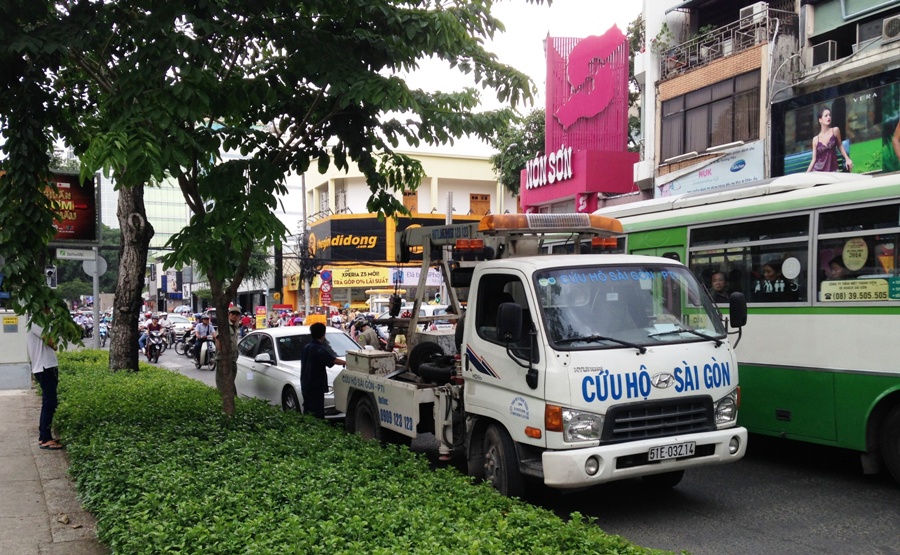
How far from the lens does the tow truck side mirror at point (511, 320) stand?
19.5 ft

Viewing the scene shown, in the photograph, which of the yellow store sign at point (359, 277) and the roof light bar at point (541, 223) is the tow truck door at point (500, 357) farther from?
the yellow store sign at point (359, 277)

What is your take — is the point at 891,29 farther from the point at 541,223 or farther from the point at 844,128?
the point at 541,223

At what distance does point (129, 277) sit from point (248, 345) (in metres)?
2.40

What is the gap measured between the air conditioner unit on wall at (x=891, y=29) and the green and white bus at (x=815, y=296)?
399 inches

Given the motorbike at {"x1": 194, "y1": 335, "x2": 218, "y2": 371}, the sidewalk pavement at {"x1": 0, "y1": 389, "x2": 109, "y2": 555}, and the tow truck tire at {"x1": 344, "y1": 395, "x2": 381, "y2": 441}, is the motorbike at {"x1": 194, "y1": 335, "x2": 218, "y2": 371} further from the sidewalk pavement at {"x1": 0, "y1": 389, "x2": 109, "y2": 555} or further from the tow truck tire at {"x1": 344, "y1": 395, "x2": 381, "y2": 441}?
the tow truck tire at {"x1": 344, "y1": 395, "x2": 381, "y2": 441}

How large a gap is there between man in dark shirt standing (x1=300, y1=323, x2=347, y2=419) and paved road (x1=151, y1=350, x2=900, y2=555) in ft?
12.1

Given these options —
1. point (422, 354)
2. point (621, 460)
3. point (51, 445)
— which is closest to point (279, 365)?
point (51, 445)

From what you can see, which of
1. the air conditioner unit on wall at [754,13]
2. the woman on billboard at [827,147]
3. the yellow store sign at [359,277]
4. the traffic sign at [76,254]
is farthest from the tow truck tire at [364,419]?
the yellow store sign at [359,277]

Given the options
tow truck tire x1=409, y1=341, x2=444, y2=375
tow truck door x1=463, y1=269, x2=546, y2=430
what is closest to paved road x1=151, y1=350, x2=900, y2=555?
tow truck door x1=463, y1=269, x2=546, y2=430

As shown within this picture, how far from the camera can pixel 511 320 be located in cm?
596

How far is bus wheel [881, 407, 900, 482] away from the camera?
6789mm

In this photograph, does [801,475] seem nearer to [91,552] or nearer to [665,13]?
[91,552]

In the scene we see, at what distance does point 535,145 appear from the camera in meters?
33.3

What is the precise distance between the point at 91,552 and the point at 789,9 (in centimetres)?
2082
